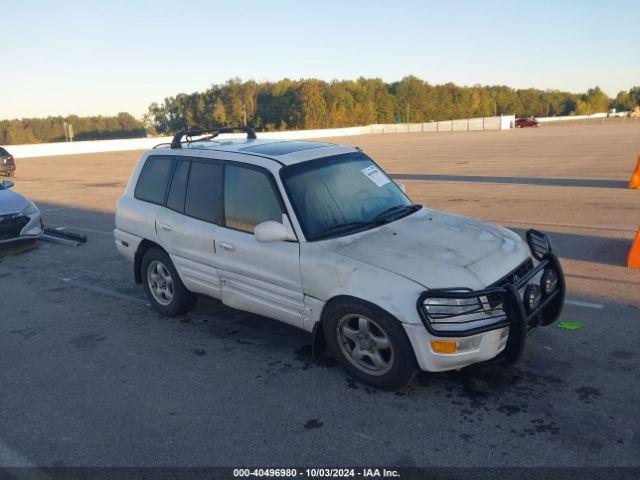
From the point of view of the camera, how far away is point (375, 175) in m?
5.07

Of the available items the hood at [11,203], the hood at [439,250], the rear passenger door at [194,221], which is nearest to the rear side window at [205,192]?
the rear passenger door at [194,221]

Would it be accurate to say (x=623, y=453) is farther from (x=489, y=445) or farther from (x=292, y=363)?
(x=292, y=363)

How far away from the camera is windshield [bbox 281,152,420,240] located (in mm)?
4309

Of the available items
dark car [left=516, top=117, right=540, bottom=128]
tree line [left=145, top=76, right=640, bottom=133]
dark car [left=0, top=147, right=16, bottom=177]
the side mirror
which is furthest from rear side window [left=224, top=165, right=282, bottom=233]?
tree line [left=145, top=76, right=640, bottom=133]

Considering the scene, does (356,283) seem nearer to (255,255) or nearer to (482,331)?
(482,331)

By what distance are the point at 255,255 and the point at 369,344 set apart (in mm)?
1245

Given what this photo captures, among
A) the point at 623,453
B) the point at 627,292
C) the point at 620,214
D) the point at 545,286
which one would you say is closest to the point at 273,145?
the point at 545,286

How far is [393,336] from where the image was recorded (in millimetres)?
3639

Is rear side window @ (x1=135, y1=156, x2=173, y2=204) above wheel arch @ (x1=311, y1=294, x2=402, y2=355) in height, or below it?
above

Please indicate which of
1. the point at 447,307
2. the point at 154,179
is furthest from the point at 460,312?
the point at 154,179

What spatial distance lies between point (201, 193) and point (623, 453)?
3.91 m

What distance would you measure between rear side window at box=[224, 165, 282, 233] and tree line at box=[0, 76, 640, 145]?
300 ft

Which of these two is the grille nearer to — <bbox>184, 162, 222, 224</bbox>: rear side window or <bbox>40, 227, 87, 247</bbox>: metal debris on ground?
<bbox>40, 227, 87, 247</bbox>: metal debris on ground

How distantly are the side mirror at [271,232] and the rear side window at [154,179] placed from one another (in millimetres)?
1872
